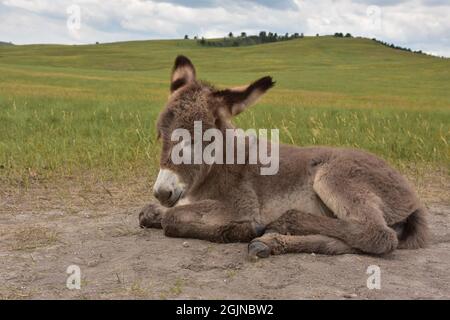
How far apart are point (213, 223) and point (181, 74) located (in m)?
1.72

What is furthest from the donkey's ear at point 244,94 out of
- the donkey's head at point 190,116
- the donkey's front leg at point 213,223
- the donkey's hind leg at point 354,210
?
the donkey's hind leg at point 354,210

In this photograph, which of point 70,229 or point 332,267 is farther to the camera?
point 70,229

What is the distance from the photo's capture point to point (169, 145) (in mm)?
5824

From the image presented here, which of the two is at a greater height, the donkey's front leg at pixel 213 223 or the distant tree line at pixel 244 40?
the distant tree line at pixel 244 40

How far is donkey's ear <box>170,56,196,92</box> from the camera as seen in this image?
6605mm

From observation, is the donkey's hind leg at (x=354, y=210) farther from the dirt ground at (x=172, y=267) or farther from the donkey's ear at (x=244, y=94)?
the donkey's ear at (x=244, y=94)

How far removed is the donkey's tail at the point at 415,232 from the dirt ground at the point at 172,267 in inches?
5.4

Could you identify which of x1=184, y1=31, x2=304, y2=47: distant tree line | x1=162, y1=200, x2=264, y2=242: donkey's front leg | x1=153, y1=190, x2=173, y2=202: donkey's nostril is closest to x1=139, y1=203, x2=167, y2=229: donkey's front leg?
x1=162, y1=200, x2=264, y2=242: donkey's front leg

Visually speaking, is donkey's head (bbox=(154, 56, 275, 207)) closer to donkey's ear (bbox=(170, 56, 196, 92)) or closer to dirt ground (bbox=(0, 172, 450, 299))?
donkey's ear (bbox=(170, 56, 196, 92))

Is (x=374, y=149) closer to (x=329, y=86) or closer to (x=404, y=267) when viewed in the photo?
(x=404, y=267)

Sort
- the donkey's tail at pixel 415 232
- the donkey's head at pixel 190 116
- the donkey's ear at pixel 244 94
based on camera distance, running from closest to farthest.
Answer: the donkey's head at pixel 190 116, the donkey's ear at pixel 244 94, the donkey's tail at pixel 415 232

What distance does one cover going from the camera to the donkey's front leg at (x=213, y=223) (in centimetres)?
642
